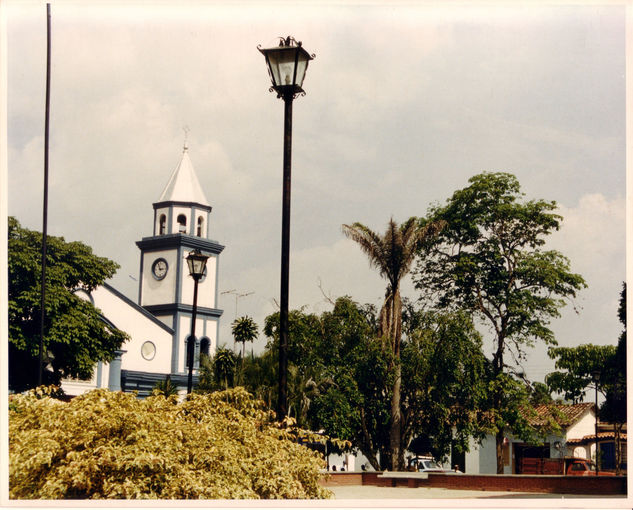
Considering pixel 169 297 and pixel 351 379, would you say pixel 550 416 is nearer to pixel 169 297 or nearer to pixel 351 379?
pixel 351 379

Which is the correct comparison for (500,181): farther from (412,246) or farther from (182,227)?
(182,227)

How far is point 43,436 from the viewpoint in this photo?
29.9ft

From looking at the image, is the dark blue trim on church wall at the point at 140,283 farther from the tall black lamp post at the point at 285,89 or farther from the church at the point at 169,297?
the tall black lamp post at the point at 285,89

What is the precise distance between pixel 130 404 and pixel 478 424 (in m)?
18.4

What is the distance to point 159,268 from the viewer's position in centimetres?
4888

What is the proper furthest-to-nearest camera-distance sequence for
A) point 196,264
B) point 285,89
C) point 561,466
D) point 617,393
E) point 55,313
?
point 561,466, point 55,313, point 617,393, point 196,264, point 285,89

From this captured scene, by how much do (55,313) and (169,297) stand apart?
1927 cm

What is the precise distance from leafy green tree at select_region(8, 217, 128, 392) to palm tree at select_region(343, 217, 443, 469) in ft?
38.1

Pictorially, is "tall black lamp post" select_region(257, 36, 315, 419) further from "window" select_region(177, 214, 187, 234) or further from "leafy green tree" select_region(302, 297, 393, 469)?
"window" select_region(177, 214, 187, 234)

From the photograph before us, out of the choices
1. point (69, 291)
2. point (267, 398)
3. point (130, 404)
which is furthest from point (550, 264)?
point (130, 404)

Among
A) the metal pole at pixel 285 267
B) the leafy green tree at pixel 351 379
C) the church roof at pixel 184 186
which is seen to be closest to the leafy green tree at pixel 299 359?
the leafy green tree at pixel 351 379

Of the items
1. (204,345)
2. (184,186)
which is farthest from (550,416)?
(204,345)

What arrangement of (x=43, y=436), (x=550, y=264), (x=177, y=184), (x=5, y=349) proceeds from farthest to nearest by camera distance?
(x=177, y=184) → (x=550, y=264) → (x=5, y=349) → (x=43, y=436)

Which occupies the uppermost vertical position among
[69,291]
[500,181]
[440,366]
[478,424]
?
[500,181]
